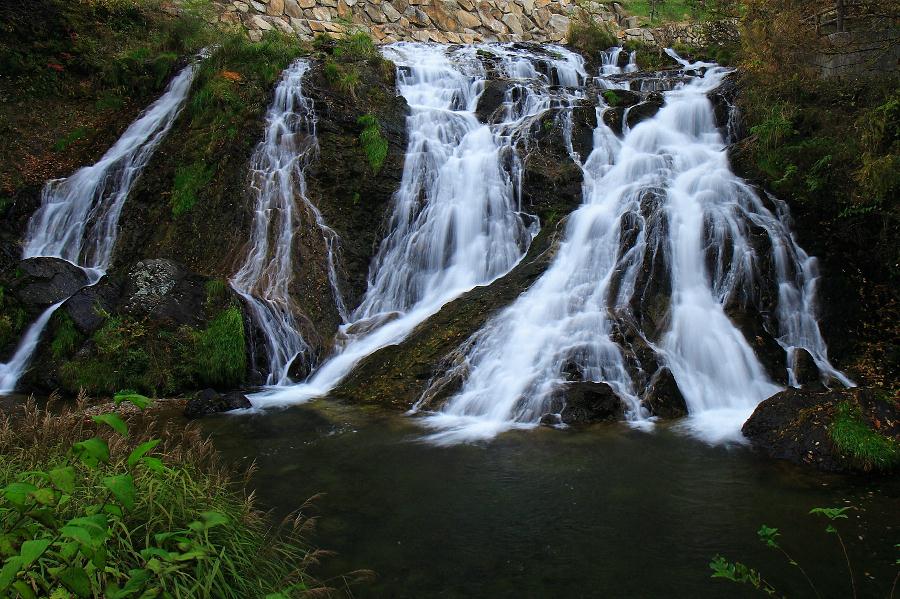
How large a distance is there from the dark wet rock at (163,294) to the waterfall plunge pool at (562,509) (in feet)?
10.9

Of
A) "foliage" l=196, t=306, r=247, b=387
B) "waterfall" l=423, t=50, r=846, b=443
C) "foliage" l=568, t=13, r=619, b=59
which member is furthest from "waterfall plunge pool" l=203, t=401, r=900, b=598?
"foliage" l=568, t=13, r=619, b=59

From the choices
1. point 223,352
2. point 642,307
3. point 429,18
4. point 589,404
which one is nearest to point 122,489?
point 589,404

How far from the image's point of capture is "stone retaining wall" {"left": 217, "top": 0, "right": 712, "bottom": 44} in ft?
73.1

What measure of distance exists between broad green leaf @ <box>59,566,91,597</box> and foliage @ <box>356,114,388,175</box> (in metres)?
11.7

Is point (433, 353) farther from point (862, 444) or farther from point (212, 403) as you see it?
point (862, 444)

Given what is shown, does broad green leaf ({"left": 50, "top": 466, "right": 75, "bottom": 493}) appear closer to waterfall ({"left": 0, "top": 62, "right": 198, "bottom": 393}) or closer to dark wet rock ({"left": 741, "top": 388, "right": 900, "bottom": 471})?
dark wet rock ({"left": 741, "top": 388, "right": 900, "bottom": 471})

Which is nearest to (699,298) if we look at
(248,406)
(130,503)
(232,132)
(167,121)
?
(248,406)

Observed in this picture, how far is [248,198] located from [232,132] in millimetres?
2048

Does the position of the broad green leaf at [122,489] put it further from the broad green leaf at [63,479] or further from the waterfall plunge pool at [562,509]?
the waterfall plunge pool at [562,509]

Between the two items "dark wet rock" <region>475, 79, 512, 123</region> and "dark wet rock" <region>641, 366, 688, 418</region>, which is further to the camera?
"dark wet rock" <region>475, 79, 512, 123</region>

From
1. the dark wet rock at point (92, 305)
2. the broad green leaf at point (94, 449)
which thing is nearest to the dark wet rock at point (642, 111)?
the dark wet rock at point (92, 305)

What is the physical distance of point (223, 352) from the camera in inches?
389

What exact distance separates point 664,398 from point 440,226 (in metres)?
6.27

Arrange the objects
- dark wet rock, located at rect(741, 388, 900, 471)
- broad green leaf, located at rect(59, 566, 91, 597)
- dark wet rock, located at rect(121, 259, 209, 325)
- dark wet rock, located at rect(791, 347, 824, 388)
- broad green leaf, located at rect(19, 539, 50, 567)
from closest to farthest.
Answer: broad green leaf, located at rect(19, 539, 50, 567) → broad green leaf, located at rect(59, 566, 91, 597) → dark wet rock, located at rect(741, 388, 900, 471) → dark wet rock, located at rect(791, 347, 824, 388) → dark wet rock, located at rect(121, 259, 209, 325)
